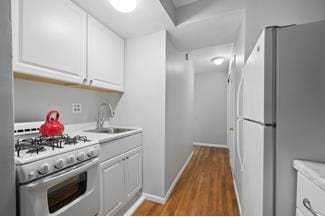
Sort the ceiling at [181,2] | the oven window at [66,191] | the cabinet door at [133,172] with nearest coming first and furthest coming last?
1. the oven window at [66,191]
2. the cabinet door at [133,172]
3. the ceiling at [181,2]

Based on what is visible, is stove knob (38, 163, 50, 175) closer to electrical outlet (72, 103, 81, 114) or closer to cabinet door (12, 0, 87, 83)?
cabinet door (12, 0, 87, 83)

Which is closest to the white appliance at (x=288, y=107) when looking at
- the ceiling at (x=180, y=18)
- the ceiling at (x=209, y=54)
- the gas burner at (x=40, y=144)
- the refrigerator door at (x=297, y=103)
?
the refrigerator door at (x=297, y=103)

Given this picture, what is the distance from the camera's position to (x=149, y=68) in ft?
6.31

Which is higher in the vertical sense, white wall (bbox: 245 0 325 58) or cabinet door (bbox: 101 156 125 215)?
white wall (bbox: 245 0 325 58)

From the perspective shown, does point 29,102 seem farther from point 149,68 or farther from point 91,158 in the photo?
point 149,68

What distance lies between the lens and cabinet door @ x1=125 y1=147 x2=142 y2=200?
1637 mm

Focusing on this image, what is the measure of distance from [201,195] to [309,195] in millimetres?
1631

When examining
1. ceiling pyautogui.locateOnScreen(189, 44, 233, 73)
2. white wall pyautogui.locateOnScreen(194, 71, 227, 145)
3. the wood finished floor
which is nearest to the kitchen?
the wood finished floor

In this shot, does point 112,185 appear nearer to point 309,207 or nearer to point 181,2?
point 309,207

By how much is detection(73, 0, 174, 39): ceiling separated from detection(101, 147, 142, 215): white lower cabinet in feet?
5.22

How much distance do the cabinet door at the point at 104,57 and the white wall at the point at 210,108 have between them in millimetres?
3524

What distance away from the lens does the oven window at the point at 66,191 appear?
3.05 feet

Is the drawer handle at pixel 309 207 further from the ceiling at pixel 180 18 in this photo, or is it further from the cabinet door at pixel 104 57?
the cabinet door at pixel 104 57

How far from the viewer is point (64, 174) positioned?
93 cm
